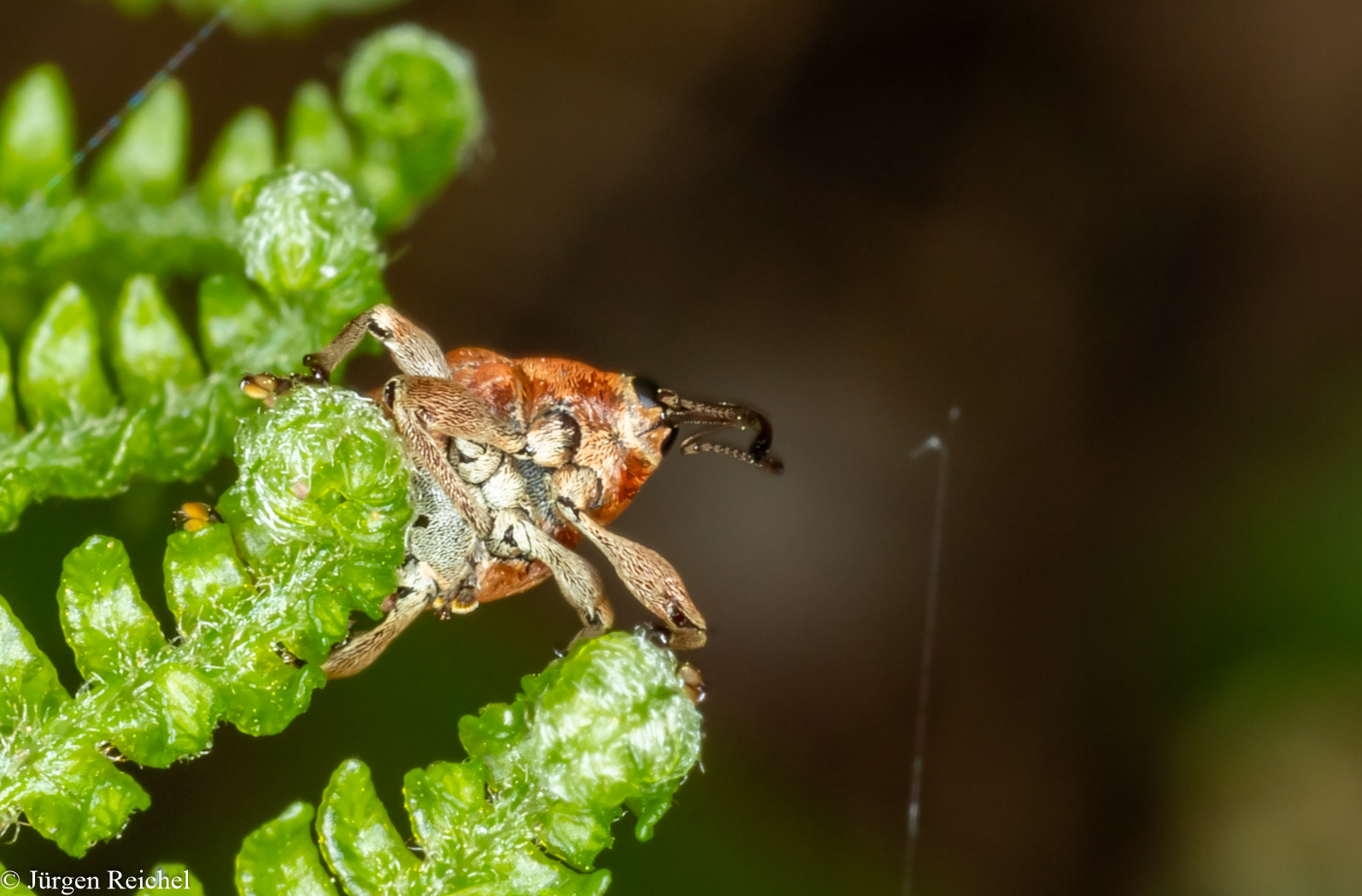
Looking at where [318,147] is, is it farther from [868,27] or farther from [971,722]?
[971,722]

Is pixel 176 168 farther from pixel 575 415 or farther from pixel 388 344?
pixel 575 415

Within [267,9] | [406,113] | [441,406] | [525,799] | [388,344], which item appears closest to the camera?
[525,799]

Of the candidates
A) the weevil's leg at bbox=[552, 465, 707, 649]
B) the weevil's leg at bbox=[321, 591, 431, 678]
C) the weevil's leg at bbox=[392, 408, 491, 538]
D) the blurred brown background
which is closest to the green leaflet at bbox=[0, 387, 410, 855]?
the weevil's leg at bbox=[392, 408, 491, 538]

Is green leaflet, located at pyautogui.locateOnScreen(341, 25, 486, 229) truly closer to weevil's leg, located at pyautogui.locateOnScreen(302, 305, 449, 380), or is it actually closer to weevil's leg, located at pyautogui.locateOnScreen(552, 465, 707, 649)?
weevil's leg, located at pyautogui.locateOnScreen(302, 305, 449, 380)

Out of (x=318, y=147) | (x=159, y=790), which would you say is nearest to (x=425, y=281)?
(x=318, y=147)

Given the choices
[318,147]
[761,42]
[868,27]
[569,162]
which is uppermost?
[868,27]

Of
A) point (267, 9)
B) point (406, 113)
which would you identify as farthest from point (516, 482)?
point (267, 9)

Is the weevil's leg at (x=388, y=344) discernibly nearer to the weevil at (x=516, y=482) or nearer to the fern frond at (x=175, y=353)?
the weevil at (x=516, y=482)
